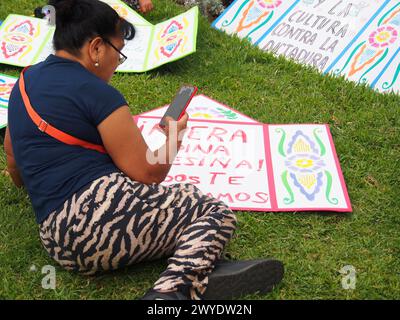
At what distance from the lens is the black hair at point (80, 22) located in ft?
6.63

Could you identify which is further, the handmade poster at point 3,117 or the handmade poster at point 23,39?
the handmade poster at point 23,39

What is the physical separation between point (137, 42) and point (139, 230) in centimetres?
221

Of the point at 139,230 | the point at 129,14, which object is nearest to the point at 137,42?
the point at 129,14

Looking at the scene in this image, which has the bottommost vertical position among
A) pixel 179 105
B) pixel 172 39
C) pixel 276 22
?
pixel 172 39

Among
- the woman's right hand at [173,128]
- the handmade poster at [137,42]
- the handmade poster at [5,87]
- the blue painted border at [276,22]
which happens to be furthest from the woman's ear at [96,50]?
the blue painted border at [276,22]

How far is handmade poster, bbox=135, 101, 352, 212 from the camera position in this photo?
2762 millimetres

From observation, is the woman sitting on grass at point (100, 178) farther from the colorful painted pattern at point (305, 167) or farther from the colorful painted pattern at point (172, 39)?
the colorful painted pattern at point (172, 39)

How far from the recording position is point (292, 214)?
2.69 metres

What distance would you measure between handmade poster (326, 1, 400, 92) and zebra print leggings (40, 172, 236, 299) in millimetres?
1834

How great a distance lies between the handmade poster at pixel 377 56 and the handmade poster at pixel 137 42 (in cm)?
95

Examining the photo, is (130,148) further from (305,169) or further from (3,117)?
(3,117)

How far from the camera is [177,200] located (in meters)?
2.22

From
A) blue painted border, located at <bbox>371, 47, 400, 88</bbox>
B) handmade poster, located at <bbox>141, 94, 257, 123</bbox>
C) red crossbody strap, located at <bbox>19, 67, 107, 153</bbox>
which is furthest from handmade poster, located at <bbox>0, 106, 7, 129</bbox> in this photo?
blue painted border, located at <bbox>371, 47, 400, 88</bbox>
